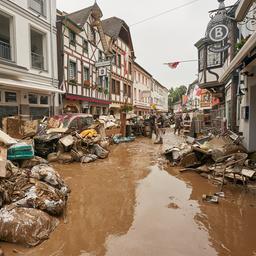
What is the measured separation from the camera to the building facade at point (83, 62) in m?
15.4

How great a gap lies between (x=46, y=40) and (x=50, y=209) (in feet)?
39.7

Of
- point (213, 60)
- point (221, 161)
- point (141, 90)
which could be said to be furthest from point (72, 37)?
point (141, 90)

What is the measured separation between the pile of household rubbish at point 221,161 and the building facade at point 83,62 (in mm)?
9432

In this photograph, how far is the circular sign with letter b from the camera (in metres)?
9.09

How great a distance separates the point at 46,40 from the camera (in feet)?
45.8

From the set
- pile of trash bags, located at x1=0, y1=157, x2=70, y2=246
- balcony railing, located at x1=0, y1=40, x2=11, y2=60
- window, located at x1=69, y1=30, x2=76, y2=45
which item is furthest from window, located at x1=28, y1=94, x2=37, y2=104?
pile of trash bags, located at x1=0, y1=157, x2=70, y2=246

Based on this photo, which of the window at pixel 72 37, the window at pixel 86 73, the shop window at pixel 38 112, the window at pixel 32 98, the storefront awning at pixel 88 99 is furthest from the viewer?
the window at pixel 86 73

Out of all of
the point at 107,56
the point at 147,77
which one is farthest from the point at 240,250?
the point at 147,77

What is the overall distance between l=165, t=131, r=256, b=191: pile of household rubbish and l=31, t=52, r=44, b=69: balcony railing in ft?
29.7

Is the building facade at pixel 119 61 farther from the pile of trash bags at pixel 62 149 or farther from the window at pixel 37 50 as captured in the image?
the pile of trash bags at pixel 62 149

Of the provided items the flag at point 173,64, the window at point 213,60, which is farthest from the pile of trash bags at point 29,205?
the window at point 213,60

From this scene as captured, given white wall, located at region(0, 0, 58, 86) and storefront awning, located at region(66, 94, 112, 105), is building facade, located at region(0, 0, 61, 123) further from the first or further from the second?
storefront awning, located at region(66, 94, 112, 105)

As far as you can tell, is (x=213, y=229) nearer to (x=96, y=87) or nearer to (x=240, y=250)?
(x=240, y=250)

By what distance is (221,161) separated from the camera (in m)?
7.09
